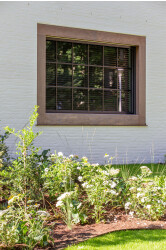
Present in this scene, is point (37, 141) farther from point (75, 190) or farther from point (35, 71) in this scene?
point (75, 190)

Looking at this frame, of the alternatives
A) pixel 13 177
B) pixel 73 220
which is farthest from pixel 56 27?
pixel 73 220

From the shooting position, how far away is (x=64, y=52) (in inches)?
268

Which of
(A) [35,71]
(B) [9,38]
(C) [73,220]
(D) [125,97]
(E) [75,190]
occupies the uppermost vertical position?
(B) [9,38]

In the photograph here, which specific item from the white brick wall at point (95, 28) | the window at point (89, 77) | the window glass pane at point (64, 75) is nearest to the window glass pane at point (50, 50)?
the window at point (89, 77)

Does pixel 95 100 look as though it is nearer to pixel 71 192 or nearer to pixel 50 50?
pixel 50 50

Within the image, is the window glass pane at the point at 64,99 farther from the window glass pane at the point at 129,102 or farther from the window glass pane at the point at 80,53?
the window glass pane at the point at 129,102

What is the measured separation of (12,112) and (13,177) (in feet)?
10.1

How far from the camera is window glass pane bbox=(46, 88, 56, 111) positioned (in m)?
6.66

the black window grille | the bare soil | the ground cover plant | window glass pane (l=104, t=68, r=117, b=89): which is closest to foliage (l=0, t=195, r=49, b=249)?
the bare soil

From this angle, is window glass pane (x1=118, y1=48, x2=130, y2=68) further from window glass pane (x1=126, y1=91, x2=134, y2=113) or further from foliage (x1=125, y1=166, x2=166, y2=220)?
foliage (x1=125, y1=166, x2=166, y2=220)

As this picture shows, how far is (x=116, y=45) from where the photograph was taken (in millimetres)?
7277

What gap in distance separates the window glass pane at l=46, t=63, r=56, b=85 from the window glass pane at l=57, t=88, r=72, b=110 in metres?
0.23

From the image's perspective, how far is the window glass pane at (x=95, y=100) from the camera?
7.07m

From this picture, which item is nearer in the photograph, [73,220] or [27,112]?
[73,220]
